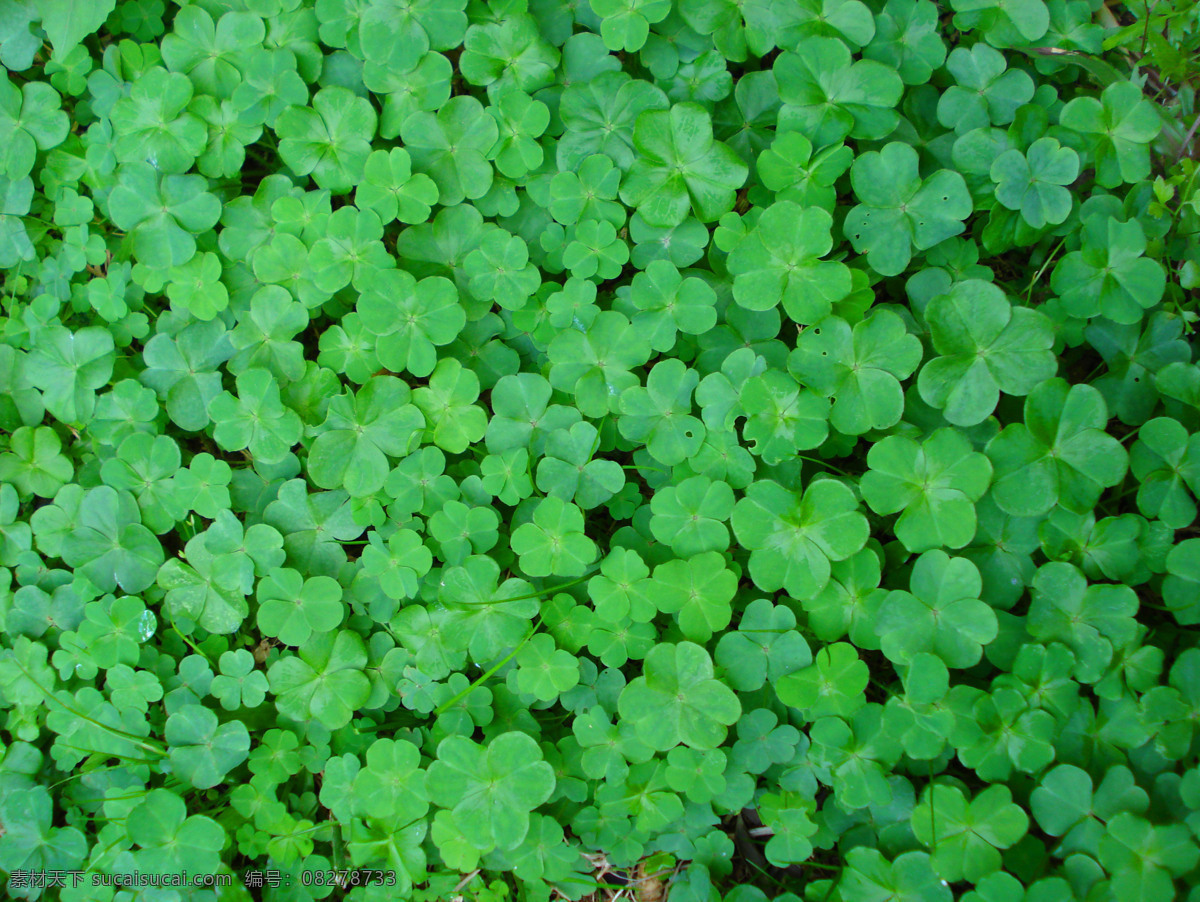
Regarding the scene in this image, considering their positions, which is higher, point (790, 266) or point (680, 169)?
point (680, 169)

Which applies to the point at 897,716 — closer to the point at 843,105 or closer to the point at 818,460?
the point at 818,460

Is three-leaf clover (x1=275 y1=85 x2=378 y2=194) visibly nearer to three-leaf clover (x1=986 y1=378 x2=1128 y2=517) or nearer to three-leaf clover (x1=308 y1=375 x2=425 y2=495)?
three-leaf clover (x1=308 y1=375 x2=425 y2=495)

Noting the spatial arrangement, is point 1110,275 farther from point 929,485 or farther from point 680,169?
point 680,169

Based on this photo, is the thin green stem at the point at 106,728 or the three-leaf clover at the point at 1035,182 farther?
the thin green stem at the point at 106,728

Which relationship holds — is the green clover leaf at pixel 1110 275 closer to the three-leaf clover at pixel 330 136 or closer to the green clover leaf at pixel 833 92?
the green clover leaf at pixel 833 92

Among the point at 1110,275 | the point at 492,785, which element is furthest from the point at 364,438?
the point at 1110,275

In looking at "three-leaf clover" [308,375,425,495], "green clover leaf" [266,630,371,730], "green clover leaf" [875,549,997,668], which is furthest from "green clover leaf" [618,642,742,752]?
"three-leaf clover" [308,375,425,495]

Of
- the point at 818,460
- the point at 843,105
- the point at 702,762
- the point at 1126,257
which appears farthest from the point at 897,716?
the point at 843,105

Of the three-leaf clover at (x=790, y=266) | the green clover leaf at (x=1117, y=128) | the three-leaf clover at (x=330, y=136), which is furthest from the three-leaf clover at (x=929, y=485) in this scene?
the three-leaf clover at (x=330, y=136)
